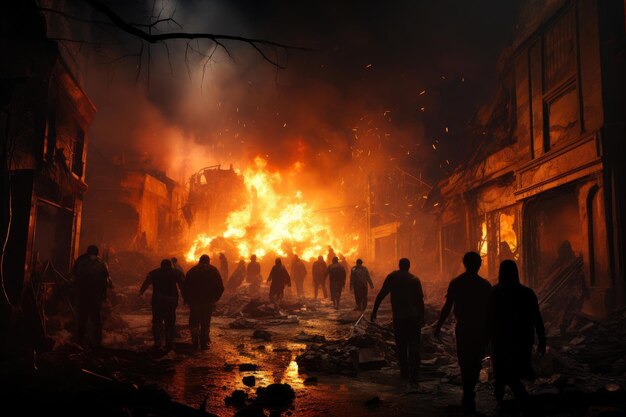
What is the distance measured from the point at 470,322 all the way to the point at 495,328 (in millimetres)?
538

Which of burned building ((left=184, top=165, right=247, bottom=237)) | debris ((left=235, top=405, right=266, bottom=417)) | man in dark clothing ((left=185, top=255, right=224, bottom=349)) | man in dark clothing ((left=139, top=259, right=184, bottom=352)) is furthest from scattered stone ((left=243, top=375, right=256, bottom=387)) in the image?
burned building ((left=184, top=165, right=247, bottom=237))

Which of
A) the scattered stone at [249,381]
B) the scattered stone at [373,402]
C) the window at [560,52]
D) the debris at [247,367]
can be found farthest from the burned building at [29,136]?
the window at [560,52]

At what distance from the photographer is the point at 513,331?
4.50 m

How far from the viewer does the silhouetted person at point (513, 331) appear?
446 centimetres

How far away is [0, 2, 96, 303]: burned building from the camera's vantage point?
8.07 meters

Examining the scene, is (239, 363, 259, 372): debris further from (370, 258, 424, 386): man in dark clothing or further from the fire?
the fire

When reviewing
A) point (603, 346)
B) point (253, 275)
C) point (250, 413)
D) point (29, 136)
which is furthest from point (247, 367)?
point (253, 275)

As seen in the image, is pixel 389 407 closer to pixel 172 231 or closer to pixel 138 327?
pixel 138 327

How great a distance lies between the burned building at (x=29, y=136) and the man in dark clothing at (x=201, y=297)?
330cm

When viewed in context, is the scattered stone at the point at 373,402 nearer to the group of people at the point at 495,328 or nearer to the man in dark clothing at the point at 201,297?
the group of people at the point at 495,328

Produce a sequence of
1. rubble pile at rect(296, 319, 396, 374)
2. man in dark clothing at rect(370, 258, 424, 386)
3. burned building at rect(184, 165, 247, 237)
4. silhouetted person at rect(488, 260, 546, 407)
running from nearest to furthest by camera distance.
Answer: silhouetted person at rect(488, 260, 546, 407), man in dark clothing at rect(370, 258, 424, 386), rubble pile at rect(296, 319, 396, 374), burned building at rect(184, 165, 247, 237)

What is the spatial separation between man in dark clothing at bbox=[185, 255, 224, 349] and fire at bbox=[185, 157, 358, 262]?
24151 mm

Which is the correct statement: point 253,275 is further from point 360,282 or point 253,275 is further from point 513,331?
point 513,331

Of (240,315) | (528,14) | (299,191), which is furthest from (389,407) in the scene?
(299,191)
